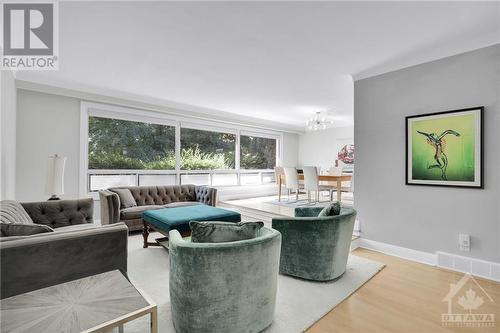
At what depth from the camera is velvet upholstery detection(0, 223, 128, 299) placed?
1.44 metres

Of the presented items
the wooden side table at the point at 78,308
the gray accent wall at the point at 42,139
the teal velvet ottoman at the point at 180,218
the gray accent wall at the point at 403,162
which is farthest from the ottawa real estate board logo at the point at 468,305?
the gray accent wall at the point at 42,139

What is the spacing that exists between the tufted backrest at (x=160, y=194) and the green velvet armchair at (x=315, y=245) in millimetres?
2884

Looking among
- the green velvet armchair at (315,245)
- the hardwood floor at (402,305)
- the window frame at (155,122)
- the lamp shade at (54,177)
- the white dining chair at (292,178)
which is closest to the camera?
the hardwood floor at (402,305)

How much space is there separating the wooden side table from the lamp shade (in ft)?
7.73

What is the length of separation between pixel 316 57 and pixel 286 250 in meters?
2.27

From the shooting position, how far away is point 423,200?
2988 mm

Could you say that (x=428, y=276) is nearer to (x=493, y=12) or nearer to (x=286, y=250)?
(x=286, y=250)

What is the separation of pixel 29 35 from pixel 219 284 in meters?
3.05

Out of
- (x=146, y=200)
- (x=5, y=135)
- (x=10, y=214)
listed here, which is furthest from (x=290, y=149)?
(x=10, y=214)

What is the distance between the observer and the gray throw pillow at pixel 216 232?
→ 5.58 feet

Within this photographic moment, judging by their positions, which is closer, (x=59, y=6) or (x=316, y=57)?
(x=59, y=6)

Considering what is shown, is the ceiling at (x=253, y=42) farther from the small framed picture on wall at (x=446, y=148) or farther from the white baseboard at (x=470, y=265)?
the white baseboard at (x=470, y=265)

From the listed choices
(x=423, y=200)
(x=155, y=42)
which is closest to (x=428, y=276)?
(x=423, y=200)

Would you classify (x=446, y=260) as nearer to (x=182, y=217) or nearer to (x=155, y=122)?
(x=182, y=217)
